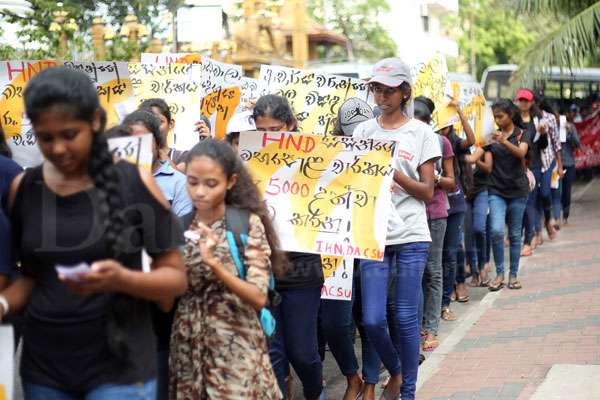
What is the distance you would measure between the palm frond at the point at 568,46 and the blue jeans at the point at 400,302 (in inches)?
489

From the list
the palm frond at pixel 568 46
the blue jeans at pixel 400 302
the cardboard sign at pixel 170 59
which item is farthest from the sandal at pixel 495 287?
the palm frond at pixel 568 46

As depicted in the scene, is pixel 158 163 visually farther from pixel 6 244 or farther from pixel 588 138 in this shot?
pixel 588 138

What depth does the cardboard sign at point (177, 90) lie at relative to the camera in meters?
7.88

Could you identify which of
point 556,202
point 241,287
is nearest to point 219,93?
point 241,287

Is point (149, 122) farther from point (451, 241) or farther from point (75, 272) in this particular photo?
point (451, 241)

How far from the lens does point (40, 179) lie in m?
3.27

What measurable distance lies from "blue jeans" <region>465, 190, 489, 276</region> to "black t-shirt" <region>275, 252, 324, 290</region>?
509 cm

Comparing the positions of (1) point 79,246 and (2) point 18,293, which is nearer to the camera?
(1) point 79,246

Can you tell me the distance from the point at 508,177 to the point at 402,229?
178 inches

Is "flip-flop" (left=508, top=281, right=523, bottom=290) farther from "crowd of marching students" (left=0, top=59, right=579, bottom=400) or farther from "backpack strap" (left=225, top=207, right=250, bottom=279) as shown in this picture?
"backpack strap" (left=225, top=207, right=250, bottom=279)

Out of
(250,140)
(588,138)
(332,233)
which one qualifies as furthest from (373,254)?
(588,138)

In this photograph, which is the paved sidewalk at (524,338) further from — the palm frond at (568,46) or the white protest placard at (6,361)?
the palm frond at (568,46)

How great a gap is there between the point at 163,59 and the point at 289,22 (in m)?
19.4

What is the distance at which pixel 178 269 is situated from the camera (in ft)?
11.1
